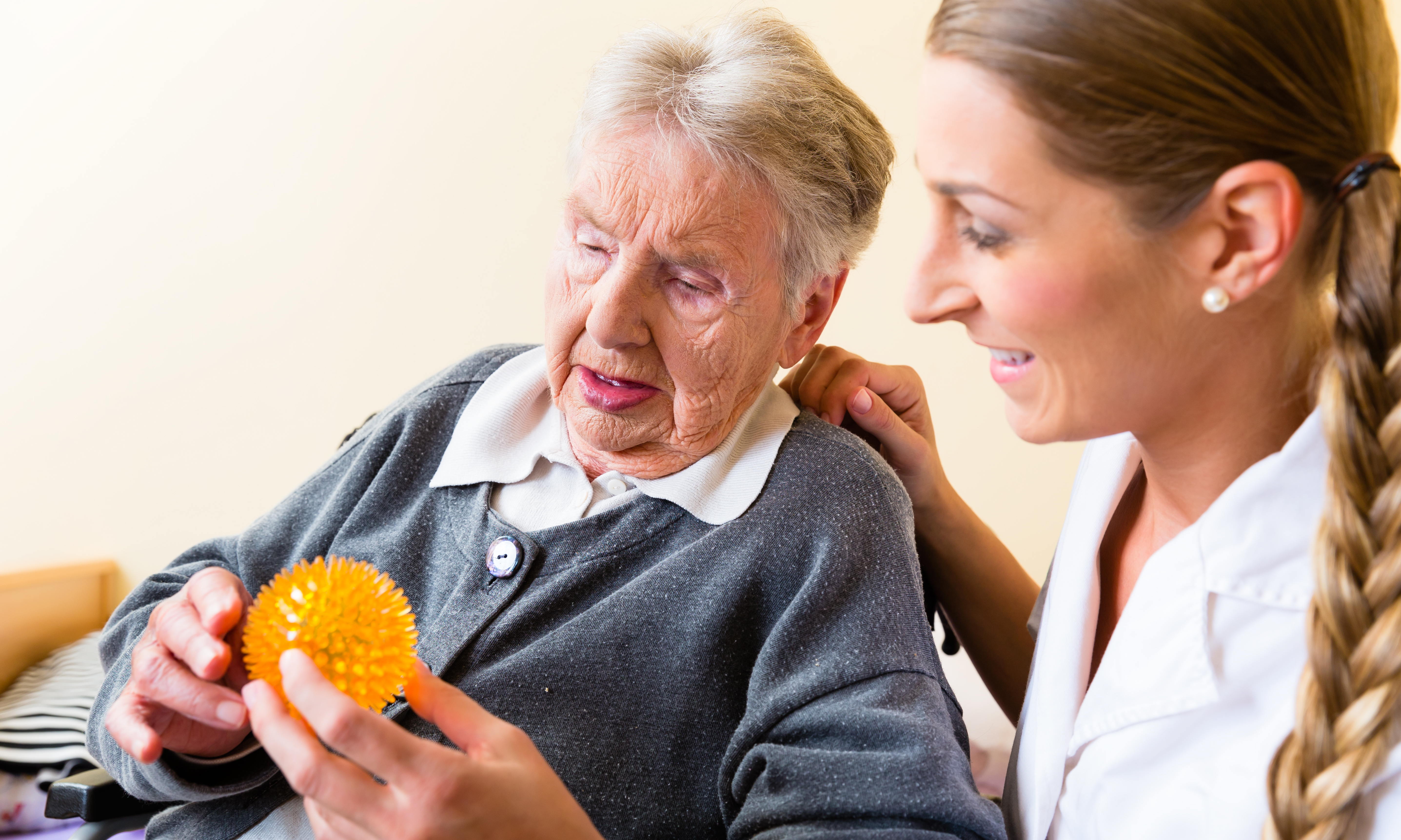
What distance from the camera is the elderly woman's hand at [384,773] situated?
2.23ft

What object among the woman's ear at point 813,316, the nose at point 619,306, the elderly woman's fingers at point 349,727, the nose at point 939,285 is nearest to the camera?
the elderly woman's fingers at point 349,727

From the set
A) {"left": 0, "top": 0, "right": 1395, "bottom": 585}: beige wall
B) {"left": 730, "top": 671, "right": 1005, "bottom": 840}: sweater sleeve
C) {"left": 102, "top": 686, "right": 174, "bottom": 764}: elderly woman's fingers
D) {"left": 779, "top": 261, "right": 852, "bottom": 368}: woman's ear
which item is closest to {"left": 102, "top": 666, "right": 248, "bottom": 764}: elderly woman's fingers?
{"left": 102, "top": 686, "right": 174, "bottom": 764}: elderly woman's fingers

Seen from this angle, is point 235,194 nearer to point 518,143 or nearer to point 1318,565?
point 518,143

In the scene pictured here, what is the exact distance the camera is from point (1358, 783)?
0.71m

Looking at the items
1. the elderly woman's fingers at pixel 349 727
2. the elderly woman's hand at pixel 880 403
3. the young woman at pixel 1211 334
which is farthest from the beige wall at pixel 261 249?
the elderly woman's fingers at pixel 349 727

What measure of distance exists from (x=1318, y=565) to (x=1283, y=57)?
0.39 m

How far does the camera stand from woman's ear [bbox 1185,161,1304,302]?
0.76 meters

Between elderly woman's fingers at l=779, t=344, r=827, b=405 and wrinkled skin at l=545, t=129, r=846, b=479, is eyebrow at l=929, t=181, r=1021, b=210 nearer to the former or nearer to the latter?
wrinkled skin at l=545, t=129, r=846, b=479

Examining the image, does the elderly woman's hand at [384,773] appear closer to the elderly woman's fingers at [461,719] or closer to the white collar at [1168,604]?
the elderly woman's fingers at [461,719]

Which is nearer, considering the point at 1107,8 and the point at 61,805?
the point at 1107,8

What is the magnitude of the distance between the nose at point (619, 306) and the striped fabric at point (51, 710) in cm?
113

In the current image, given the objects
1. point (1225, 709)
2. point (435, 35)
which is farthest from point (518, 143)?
point (1225, 709)

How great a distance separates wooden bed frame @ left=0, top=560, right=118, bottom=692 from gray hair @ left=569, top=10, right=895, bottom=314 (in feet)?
5.78

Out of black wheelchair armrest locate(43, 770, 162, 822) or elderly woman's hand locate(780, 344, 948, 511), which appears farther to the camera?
elderly woman's hand locate(780, 344, 948, 511)
